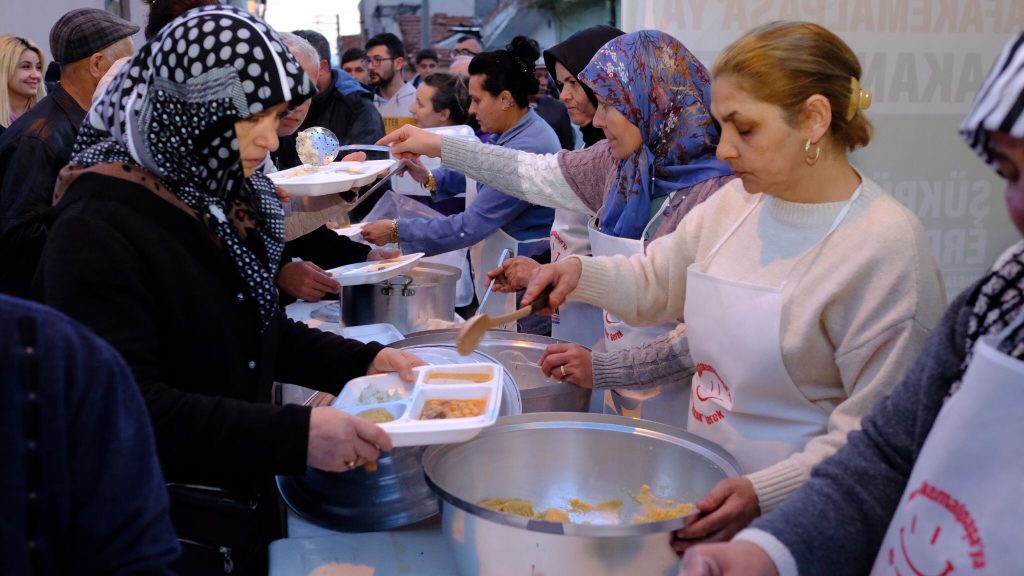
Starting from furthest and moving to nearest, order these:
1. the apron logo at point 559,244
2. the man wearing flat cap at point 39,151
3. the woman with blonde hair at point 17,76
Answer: the woman with blonde hair at point 17,76 < the apron logo at point 559,244 < the man wearing flat cap at point 39,151

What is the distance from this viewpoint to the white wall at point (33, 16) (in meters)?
5.78

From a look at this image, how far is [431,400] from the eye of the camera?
4.54ft

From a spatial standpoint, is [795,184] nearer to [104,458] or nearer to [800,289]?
[800,289]

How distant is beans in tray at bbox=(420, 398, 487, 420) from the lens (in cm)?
130

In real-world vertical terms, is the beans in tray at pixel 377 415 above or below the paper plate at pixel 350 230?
above

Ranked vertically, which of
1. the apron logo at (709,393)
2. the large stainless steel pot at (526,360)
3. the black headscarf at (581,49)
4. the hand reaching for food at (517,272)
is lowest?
the large stainless steel pot at (526,360)

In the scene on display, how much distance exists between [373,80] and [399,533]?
633 cm

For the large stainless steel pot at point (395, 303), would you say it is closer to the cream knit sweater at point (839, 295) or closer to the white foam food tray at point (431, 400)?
the white foam food tray at point (431, 400)

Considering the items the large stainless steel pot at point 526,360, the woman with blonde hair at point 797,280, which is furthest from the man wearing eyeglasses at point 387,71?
the woman with blonde hair at point 797,280

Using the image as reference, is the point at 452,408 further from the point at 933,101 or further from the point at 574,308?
the point at 933,101

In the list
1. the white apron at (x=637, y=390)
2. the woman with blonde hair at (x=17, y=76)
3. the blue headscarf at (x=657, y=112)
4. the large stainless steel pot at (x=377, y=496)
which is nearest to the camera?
the large stainless steel pot at (x=377, y=496)

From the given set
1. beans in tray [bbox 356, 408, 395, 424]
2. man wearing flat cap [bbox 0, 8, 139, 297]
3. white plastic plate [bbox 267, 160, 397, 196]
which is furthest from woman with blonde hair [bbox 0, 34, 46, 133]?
beans in tray [bbox 356, 408, 395, 424]

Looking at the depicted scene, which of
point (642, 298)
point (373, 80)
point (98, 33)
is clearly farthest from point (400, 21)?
point (642, 298)

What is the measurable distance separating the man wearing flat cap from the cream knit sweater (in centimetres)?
167
